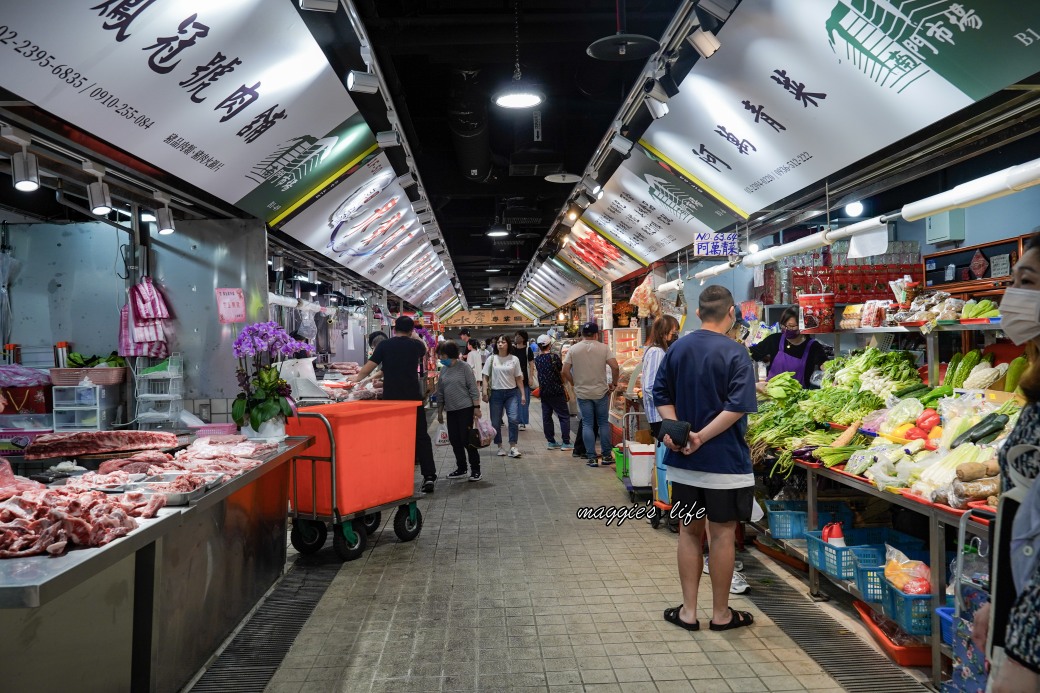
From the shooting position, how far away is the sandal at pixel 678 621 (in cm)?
394

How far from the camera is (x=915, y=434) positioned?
162 inches

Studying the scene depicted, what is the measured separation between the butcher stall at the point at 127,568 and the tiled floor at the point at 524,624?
52 centimetres

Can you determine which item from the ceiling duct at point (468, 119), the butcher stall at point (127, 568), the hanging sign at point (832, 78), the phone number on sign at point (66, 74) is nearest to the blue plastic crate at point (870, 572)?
the hanging sign at point (832, 78)

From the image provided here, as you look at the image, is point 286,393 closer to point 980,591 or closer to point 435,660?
point 435,660

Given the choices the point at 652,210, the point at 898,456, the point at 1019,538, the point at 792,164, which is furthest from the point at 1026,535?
the point at 652,210

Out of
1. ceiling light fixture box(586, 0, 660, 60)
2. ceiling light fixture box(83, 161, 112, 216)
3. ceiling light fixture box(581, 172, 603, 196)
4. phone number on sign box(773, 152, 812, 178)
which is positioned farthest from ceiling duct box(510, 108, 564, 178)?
ceiling light fixture box(83, 161, 112, 216)

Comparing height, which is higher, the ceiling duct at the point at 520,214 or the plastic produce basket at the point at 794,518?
the ceiling duct at the point at 520,214

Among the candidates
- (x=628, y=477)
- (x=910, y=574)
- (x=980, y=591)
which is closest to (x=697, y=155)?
Answer: (x=628, y=477)

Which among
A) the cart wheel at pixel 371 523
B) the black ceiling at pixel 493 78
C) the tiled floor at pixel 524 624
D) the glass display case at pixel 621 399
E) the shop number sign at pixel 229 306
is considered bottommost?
the tiled floor at pixel 524 624

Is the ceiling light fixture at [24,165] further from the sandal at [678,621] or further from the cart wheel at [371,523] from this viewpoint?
the sandal at [678,621]

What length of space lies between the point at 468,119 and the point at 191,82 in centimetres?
424

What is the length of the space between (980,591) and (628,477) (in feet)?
16.2

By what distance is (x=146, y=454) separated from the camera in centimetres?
386

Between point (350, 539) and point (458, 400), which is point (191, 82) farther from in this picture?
point (458, 400)
